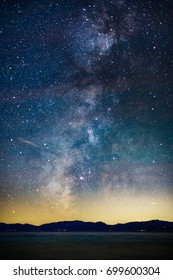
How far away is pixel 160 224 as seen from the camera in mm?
132750

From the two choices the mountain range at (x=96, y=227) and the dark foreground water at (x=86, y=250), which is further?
the mountain range at (x=96, y=227)

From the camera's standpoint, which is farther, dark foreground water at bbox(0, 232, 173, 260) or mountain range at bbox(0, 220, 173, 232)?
mountain range at bbox(0, 220, 173, 232)

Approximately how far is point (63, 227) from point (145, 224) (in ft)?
124

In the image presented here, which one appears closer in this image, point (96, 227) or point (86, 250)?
point (86, 250)
